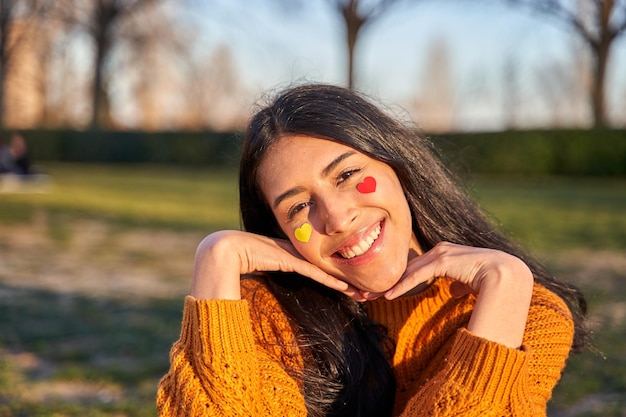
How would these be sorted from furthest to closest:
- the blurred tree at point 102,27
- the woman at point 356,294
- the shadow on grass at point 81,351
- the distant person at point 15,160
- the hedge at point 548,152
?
the blurred tree at point 102,27 < the hedge at point 548,152 < the distant person at point 15,160 < the shadow on grass at point 81,351 < the woman at point 356,294

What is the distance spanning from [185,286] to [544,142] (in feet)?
60.1

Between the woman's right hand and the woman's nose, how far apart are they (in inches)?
7.9

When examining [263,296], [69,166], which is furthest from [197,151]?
[263,296]

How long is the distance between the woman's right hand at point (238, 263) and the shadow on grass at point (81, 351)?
63.4 inches

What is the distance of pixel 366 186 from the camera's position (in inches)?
78.6

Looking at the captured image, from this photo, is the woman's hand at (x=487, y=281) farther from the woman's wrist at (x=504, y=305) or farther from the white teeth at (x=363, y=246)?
the white teeth at (x=363, y=246)

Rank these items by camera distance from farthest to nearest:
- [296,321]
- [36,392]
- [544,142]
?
[544,142] → [36,392] → [296,321]

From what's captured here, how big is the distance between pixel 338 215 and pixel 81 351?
3047 millimetres

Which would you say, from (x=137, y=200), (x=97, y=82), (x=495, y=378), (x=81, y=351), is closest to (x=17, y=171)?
(x=137, y=200)

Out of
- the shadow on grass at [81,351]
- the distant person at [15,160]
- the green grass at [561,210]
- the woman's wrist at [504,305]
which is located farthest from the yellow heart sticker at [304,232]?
the distant person at [15,160]

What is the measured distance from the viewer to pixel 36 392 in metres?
3.76

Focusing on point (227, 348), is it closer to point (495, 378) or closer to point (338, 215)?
point (338, 215)

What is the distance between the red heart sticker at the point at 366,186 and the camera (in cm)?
199

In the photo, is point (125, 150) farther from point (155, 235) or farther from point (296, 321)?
point (296, 321)
